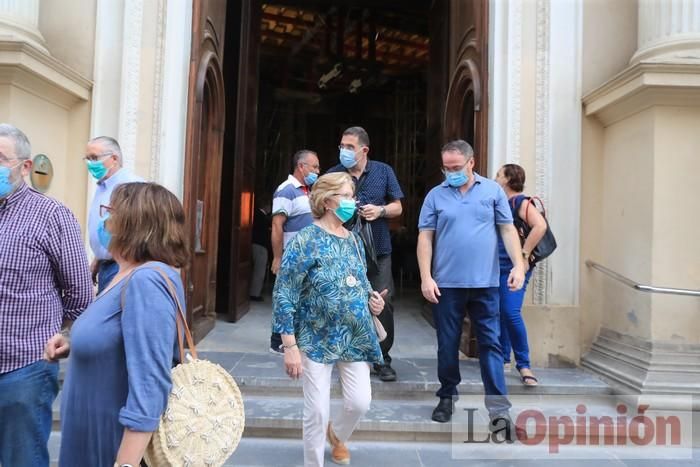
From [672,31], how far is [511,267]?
95.0 inches

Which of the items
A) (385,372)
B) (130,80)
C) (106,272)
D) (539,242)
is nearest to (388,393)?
(385,372)

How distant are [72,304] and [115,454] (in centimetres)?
97

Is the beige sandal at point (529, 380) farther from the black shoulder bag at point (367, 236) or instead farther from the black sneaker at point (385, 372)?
the black shoulder bag at point (367, 236)

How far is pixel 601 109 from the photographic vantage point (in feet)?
16.2

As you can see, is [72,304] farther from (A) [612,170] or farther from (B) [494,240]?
(A) [612,170]

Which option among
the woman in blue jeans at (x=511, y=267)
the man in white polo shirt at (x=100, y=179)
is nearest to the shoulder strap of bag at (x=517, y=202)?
the woman in blue jeans at (x=511, y=267)

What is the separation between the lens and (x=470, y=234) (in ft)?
12.3

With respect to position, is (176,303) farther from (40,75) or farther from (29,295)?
(40,75)

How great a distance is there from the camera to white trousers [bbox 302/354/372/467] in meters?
2.90

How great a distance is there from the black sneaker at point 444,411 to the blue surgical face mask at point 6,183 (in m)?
2.92

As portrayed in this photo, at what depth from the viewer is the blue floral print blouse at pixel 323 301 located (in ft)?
9.39

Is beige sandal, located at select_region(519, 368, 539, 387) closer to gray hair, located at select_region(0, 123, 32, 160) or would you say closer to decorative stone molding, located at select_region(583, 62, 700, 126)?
decorative stone molding, located at select_region(583, 62, 700, 126)

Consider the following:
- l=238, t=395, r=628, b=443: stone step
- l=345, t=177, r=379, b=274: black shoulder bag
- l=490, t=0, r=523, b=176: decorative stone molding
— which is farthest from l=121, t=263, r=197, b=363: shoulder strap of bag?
l=490, t=0, r=523, b=176: decorative stone molding

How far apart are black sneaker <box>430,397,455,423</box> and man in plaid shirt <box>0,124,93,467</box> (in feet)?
8.04
